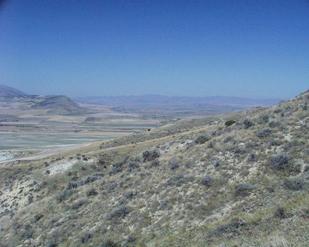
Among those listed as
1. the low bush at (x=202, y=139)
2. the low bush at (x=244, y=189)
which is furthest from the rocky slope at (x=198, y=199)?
the low bush at (x=202, y=139)

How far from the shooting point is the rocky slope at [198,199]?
15.1m

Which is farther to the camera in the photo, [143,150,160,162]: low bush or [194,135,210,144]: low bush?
[143,150,160,162]: low bush

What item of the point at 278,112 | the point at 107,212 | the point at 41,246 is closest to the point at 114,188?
the point at 107,212

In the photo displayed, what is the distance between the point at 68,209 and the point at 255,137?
11349mm

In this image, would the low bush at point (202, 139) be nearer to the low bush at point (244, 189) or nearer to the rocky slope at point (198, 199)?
the rocky slope at point (198, 199)

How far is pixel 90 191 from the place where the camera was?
27.7 meters

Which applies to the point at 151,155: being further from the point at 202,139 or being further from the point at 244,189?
the point at 244,189

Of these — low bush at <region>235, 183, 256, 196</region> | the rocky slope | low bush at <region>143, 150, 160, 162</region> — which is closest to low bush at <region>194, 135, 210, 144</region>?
the rocky slope

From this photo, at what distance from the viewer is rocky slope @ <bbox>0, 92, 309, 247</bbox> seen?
15.1 metres

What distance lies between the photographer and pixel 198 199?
20266 mm

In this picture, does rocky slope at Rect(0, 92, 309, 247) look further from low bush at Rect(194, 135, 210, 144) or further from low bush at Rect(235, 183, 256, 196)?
low bush at Rect(194, 135, 210, 144)

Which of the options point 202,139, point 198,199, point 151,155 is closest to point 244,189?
point 198,199

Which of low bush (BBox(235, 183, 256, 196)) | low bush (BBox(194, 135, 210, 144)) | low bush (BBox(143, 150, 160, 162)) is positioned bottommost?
low bush (BBox(143, 150, 160, 162))

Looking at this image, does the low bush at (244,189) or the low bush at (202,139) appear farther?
the low bush at (202,139)
